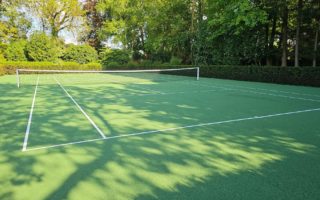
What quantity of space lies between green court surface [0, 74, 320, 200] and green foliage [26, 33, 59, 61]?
27017mm

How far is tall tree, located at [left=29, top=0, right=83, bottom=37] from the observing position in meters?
36.3

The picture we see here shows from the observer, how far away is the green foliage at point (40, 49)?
104ft

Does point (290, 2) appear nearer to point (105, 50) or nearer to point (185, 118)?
point (185, 118)

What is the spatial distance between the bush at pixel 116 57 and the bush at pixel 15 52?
10.4 metres

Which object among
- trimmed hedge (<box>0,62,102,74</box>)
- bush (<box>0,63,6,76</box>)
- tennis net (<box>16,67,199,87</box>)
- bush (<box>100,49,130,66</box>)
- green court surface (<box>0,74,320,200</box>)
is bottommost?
green court surface (<box>0,74,320,200</box>)

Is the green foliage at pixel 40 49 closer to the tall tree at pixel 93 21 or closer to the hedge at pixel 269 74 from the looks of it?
the tall tree at pixel 93 21

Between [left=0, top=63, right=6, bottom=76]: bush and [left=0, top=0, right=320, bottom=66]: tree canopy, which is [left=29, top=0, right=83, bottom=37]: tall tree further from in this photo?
[left=0, top=63, right=6, bottom=76]: bush

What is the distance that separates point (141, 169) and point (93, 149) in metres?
1.21

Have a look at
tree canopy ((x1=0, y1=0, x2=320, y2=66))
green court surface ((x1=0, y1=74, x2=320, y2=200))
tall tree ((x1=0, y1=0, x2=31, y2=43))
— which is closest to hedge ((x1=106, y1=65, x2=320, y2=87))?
tree canopy ((x1=0, y1=0, x2=320, y2=66))

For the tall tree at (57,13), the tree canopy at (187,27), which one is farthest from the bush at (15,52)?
the tall tree at (57,13)

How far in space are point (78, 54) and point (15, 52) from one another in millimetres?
7573

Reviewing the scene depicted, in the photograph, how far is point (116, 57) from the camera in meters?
37.5

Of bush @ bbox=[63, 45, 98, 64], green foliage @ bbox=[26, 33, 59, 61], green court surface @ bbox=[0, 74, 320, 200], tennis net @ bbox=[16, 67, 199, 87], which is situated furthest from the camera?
bush @ bbox=[63, 45, 98, 64]

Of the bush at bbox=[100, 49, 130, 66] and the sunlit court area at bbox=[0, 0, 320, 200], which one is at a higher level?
the bush at bbox=[100, 49, 130, 66]
